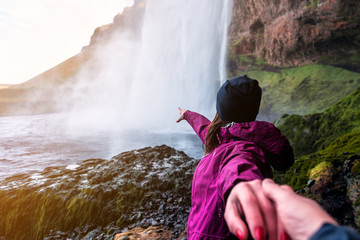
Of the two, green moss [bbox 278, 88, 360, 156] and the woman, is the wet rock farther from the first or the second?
green moss [bbox 278, 88, 360, 156]

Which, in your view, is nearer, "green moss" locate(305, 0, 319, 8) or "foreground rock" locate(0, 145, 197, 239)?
"foreground rock" locate(0, 145, 197, 239)

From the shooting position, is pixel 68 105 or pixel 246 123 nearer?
pixel 246 123

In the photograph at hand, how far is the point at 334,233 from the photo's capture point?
337 mm

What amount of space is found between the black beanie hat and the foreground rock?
3013mm

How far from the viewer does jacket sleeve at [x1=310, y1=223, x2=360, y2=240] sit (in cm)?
31

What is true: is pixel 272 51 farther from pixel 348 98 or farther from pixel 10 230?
pixel 10 230

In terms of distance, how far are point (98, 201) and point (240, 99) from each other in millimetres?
4451

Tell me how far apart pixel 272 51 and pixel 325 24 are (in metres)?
4.46

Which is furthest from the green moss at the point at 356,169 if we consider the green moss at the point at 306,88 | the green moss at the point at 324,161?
the green moss at the point at 306,88

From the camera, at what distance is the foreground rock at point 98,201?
13.6ft

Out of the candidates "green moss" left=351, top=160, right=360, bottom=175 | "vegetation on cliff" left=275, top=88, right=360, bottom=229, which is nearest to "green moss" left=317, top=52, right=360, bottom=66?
"vegetation on cliff" left=275, top=88, right=360, bottom=229

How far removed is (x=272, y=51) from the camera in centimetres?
1759

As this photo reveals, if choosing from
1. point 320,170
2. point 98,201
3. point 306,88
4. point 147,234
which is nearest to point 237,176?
point 320,170

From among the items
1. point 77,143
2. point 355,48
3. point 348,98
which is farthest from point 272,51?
point 77,143
